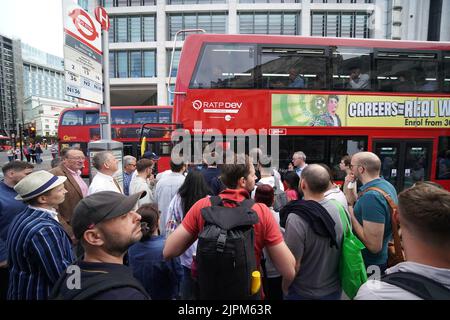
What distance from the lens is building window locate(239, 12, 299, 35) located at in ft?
70.7

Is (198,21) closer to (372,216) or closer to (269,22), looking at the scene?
(269,22)

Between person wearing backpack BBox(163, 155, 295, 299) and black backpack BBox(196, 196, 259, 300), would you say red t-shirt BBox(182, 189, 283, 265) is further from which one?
black backpack BBox(196, 196, 259, 300)

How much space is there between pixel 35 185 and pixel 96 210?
3.53 feet

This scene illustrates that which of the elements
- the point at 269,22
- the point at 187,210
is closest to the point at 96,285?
the point at 187,210

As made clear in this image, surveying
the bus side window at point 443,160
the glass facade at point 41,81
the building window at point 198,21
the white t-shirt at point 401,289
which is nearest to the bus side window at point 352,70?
the bus side window at point 443,160

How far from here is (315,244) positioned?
1943mm

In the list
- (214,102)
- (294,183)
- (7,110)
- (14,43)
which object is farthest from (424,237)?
(7,110)

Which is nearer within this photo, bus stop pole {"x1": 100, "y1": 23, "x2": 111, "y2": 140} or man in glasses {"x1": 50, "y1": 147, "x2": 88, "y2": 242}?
man in glasses {"x1": 50, "y1": 147, "x2": 88, "y2": 242}

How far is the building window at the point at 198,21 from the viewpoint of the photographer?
21859mm

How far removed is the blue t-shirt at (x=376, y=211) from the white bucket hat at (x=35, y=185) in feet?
8.89

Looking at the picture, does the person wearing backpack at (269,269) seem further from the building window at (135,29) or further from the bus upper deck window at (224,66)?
the building window at (135,29)

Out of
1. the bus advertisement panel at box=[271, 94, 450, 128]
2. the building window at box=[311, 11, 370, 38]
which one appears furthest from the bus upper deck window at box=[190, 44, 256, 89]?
the building window at box=[311, 11, 370, 38]

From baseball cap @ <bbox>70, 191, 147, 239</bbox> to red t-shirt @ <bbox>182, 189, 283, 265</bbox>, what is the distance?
22.0 inches

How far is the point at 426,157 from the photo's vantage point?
6.75 meters
